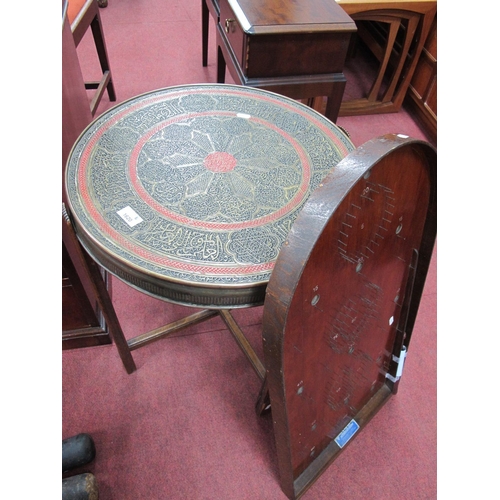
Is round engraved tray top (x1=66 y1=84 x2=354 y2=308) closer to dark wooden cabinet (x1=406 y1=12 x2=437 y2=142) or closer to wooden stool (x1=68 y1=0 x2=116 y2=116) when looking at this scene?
wooden stool (x1=68 y1=0 x2=116 y2=116)

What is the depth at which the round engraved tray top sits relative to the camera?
993 millimetres

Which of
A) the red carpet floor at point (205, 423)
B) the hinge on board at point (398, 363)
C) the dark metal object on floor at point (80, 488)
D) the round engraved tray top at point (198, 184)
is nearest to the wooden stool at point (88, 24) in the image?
the round engraved tray top at point (198, 184)

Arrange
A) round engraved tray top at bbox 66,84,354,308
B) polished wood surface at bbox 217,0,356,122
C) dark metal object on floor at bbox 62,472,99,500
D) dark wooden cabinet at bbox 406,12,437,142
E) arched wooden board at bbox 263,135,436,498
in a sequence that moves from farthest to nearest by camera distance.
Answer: dark wooden cabinet at bbox 406,12,437,142, polished wood surface at bbox 217,0,356,122, dark metal object on floor at bbox 62,472,99,500, round engraved tray top at bbox 66,84,354,308, arched wooden board at bbox 263,135,436,498

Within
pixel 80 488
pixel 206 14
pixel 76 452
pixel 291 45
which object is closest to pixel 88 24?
pixel 206 14

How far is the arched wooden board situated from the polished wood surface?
1.16m

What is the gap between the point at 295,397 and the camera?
1099 millimetres

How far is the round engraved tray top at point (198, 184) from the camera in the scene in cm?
99

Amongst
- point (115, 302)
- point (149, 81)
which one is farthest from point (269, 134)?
point (149, 81)

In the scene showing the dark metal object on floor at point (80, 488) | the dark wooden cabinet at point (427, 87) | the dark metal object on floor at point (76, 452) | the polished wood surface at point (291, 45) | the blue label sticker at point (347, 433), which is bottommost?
the dark metal object on floor at point (76, 452)

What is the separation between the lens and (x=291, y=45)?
6.36ft

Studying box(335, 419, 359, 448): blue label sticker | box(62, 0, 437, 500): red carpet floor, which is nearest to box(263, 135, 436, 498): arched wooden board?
box(335, 419, 359, 448): blue label sticker

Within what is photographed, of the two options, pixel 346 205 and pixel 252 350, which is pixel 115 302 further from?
pixel 346 205

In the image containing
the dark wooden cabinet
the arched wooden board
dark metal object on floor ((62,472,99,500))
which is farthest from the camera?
the dark wooden cabinet

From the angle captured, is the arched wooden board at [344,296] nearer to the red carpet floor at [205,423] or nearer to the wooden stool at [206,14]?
the red carpet floor at [205,423]
